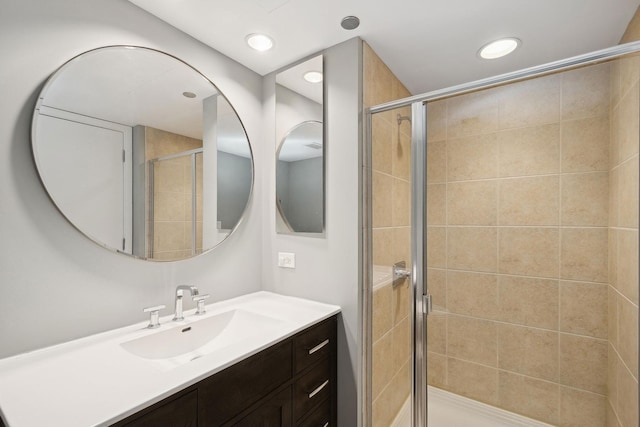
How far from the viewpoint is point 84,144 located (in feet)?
3.95

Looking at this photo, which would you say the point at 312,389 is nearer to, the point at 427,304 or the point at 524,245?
the point at 427,304

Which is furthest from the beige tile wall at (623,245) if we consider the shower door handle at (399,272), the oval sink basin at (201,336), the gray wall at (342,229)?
the oval sink basin at (201,336)

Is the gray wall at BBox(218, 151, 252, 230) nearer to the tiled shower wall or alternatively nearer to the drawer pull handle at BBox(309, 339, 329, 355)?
the drawer pull handle at BBox(309, 339, 329, 355)

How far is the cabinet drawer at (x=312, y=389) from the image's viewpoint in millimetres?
1308

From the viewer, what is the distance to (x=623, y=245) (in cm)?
108

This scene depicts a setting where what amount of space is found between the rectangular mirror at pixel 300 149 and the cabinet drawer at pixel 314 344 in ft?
1.71

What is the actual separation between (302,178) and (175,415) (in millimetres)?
1280

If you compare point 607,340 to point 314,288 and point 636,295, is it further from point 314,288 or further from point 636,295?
point 314,288

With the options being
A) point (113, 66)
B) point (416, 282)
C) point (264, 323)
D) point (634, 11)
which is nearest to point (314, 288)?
point (264, 323)

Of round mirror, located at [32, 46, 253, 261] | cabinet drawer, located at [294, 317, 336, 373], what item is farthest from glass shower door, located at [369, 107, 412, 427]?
round mirror, located at [32, 46, 253, 261]

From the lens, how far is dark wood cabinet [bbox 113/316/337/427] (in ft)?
2.90

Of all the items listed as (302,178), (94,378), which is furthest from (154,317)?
(302,178)

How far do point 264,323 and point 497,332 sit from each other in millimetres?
1115

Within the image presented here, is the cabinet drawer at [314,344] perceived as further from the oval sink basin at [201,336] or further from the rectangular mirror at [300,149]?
the rectangular mirror at [300,149]
